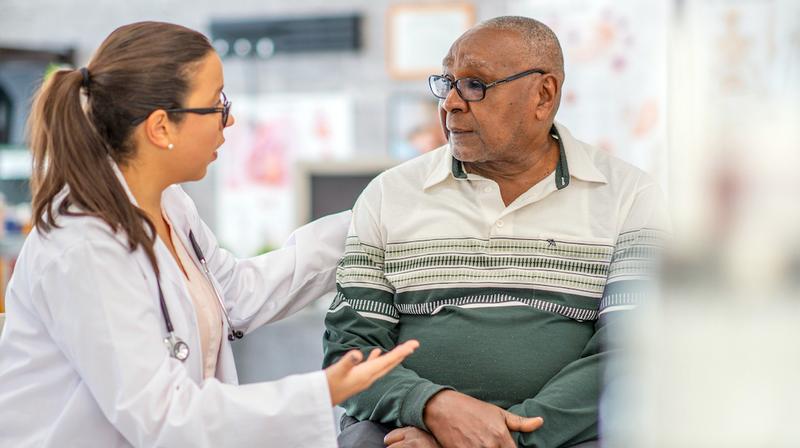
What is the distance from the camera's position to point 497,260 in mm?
1761

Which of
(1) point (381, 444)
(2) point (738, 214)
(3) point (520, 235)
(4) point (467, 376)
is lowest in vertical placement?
(1) point (381, 444)

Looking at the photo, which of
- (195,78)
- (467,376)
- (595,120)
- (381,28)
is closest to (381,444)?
(467,376)

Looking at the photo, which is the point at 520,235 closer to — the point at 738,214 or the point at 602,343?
the point at 602,343

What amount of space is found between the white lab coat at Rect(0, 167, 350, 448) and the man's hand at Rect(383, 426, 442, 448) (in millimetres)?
285

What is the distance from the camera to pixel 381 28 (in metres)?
5.29

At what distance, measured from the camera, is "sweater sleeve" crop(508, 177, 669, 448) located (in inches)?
63.1

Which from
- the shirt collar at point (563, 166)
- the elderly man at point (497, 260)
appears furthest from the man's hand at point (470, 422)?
the shirt collar at point (563, 166)

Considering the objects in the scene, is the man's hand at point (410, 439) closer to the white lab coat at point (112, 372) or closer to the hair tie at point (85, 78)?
the white lab coat at point (112, 372)

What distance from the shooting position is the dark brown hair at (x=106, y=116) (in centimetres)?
138

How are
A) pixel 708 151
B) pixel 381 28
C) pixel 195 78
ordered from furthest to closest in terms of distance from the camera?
pixel 381 28 → pixel 195 78 → pixel 708 151

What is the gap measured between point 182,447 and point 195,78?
566 millimetres

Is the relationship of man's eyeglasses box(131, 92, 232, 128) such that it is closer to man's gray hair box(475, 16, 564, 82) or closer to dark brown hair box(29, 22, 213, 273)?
dark brown hair box(29, 22, 213, 273)

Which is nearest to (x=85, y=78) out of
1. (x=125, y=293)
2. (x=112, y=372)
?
(x=125, y=293)

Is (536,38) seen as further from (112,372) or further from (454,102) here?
(112,372)
